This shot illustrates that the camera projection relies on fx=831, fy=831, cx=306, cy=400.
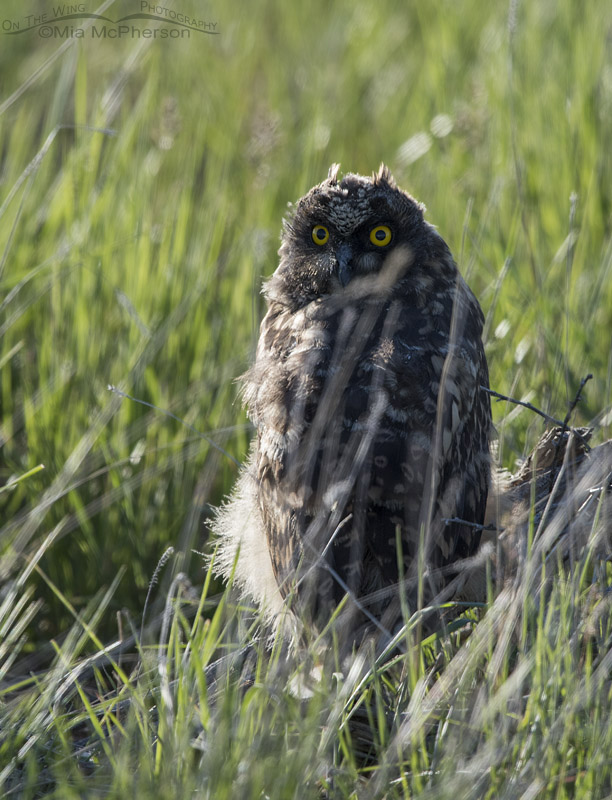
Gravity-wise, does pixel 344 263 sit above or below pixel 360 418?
above

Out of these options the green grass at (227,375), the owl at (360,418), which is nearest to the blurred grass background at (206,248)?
the green grass at (227,375)

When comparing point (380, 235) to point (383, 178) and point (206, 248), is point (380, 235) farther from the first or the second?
point (206, 248)

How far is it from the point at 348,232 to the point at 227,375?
2.39ft

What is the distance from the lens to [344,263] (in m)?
2.74

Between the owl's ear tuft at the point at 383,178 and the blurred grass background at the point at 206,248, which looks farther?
the blurred grass background at the point at 206,248

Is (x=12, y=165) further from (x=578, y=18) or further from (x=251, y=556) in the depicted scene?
(x=578, y=18)

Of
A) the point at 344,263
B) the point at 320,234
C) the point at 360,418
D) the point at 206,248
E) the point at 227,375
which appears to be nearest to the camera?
the point at 360,418

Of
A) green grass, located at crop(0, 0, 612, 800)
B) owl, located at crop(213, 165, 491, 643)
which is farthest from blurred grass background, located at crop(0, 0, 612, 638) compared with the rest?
owl, located at crop(213, 165, 491, 643)

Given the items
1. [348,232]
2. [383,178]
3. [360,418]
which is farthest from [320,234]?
[360,418]

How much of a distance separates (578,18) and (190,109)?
93.1 inches

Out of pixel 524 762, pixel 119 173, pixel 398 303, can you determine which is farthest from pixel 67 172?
pixel 524 762

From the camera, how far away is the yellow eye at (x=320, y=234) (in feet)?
9.26

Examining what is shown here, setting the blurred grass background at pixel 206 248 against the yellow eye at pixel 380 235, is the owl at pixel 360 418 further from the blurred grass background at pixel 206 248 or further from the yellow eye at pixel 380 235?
the blurred grass background at pixel 206 248

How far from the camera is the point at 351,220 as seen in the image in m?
2.73
